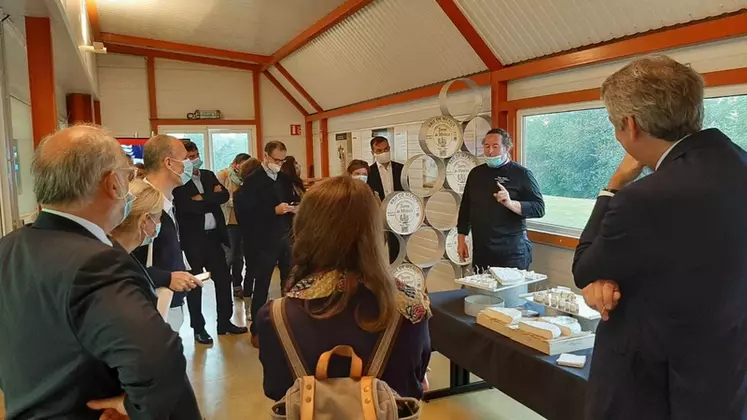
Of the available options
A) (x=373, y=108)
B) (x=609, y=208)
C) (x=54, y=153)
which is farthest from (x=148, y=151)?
(x=373, y=108)

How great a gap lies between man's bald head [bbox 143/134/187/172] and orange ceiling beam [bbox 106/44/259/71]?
635cm

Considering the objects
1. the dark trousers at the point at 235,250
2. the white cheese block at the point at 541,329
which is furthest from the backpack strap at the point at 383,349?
the dark trousers at the point at 235,250

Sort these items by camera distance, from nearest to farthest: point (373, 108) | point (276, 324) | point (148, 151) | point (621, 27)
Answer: point (276, 324) → point (148, 151) → point (621, 27) → point (373, 108)

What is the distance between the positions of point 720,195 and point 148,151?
2881 mm

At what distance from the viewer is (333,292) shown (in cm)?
130

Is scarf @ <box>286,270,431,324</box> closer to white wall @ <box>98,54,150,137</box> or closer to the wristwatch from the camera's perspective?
the wristwatch

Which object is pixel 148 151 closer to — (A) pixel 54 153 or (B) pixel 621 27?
(A) pixel 54 153

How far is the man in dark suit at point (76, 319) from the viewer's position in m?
1.13

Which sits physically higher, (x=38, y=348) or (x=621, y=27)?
(x=621, y=27)

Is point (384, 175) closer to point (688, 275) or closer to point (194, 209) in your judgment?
point (194, 209)

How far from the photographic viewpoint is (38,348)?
1.19 meters

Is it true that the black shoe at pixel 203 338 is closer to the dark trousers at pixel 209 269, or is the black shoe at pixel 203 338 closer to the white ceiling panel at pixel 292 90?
the dark trousers at pixel 209 269

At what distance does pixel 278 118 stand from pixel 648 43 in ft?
24.5

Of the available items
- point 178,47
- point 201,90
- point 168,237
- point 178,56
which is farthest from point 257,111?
point 168,237
